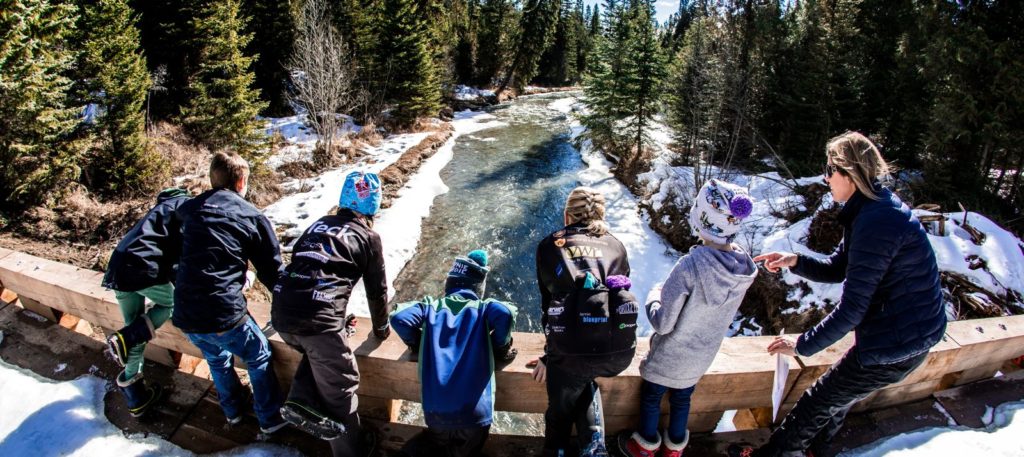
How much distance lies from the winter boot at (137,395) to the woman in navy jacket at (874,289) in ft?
12.3

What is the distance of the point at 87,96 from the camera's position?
29.9 feet

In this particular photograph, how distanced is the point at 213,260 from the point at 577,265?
2040 mm

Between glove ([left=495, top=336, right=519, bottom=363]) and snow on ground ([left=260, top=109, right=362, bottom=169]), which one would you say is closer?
glove ([left=495, top=336, right=519, bottom=363])

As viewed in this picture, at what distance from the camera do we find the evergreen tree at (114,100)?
9.23 meters

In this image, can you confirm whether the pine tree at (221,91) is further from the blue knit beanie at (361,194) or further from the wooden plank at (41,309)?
the blue knit beanie at (361,194)

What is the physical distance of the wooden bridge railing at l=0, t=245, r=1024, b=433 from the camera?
8.32ft

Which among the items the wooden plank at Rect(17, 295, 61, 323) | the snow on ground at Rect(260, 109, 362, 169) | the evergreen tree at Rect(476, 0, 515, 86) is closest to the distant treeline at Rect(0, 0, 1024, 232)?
the snow on ground at Rect(260, 109, 362, 169)

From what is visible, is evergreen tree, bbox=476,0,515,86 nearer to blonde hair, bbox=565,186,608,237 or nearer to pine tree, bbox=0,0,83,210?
pine tree, bbox=0,0,83,210

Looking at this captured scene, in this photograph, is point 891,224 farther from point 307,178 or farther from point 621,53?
point 621,53

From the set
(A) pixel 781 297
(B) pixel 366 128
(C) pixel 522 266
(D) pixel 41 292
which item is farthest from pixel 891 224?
(B) pixel 366 128

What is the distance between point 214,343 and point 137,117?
10154 mm

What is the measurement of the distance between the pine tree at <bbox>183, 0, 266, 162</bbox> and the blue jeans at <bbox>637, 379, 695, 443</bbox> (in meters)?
12.8

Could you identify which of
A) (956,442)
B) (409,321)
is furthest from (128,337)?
(956,442)

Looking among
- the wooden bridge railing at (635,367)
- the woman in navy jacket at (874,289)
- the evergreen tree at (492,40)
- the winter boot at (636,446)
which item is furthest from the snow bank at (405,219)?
the evergreen tree at (492,40)
